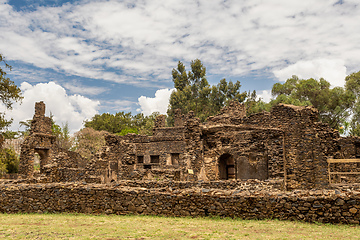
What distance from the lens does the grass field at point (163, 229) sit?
21.9 ft

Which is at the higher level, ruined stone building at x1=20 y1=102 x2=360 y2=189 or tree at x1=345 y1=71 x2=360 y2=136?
tree at x1=345 y1=71 x2=360 y2=136

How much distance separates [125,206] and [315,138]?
44.2 ft

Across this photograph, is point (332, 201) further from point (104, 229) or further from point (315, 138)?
point (315, 138)

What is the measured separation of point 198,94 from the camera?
52.8m

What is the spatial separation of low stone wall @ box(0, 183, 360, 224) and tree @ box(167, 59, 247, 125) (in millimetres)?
38670

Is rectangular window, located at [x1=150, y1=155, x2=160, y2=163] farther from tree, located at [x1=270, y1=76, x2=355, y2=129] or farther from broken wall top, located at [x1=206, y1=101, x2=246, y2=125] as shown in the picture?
tree, located at [x1=270, y1=76, x2=355, y2=129]

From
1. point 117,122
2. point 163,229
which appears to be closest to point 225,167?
point 163,229

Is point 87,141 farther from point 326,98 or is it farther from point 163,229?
point 163,229

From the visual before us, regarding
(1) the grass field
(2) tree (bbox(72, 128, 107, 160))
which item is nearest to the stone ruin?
(1) the grass field

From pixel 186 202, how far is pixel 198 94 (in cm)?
4444

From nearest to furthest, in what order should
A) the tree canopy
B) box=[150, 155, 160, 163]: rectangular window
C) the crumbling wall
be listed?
1. the crumbling wall
2. box=[150, 155, 160, 163]: rectangular window
3. the tree canopy

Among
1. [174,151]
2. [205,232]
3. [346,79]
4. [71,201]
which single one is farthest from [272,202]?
[346,79]

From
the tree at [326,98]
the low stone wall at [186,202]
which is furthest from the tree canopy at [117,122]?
the low stone wall at [186,202]

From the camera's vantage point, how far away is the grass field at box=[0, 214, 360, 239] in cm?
668
